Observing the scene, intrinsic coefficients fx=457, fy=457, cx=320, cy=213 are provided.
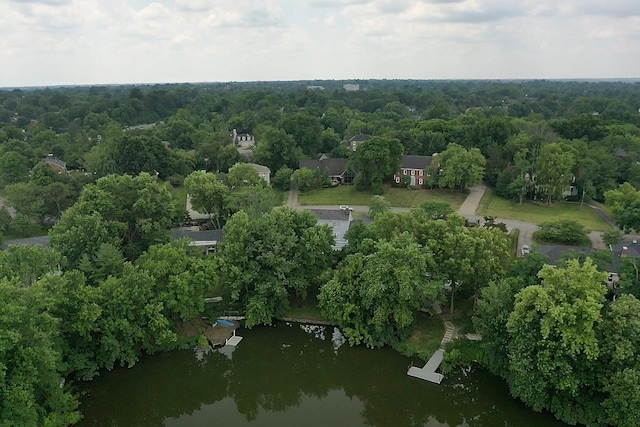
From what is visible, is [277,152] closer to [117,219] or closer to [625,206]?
[117,219]

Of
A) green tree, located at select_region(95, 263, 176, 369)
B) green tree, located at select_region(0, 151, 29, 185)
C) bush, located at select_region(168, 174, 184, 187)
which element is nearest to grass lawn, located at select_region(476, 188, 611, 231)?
green tree, located at select_region(95, 263, 176, 369)

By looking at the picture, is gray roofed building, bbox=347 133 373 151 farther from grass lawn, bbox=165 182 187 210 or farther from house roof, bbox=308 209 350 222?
house roof, bbox=308 209 350 222

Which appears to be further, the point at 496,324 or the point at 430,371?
the point at 430,371

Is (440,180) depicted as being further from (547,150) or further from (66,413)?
(66,413)

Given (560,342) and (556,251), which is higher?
(560,342)

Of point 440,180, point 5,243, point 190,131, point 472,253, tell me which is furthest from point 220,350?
point 190,131

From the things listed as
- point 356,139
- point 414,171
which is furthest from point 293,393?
point 356,139

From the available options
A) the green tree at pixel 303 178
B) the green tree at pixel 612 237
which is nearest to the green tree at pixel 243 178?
the green tree at pixel 303 178
